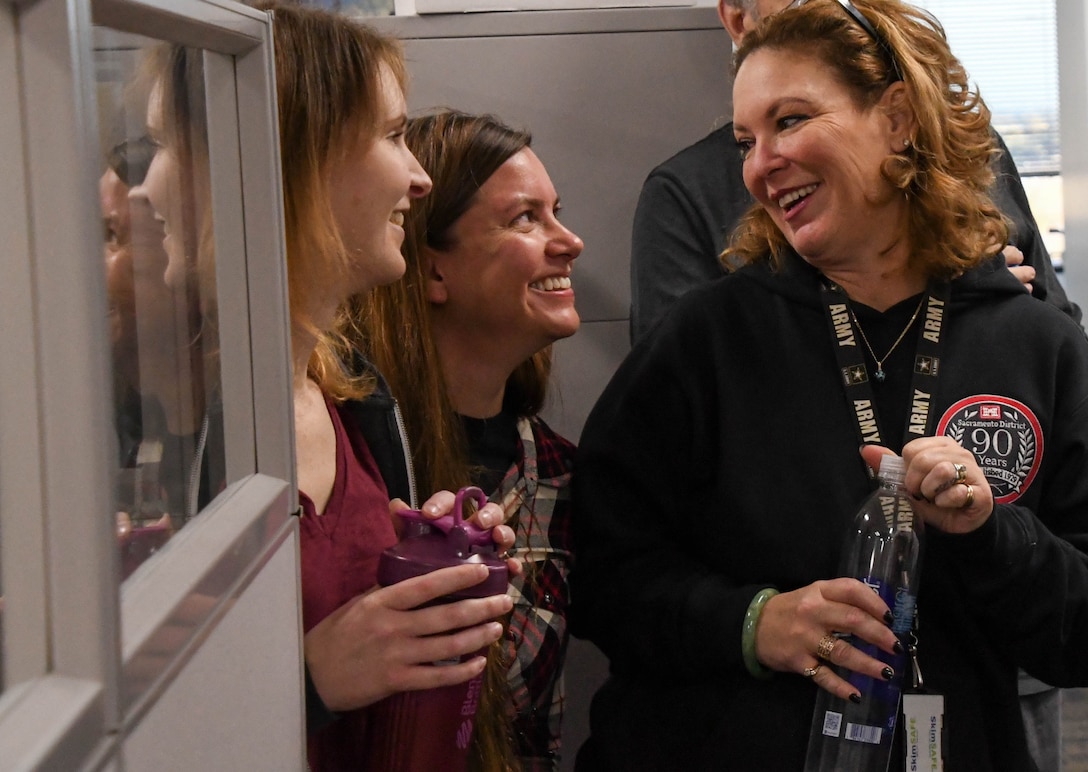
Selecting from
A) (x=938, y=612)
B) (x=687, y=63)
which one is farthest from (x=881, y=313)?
(x=687, y=63)

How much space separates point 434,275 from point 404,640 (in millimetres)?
Answer: 906

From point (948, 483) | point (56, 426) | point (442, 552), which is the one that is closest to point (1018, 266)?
point (948, 483)

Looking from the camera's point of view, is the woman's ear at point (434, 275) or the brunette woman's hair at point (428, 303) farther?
the woman's ear at point (434, 275)

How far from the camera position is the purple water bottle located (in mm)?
1086

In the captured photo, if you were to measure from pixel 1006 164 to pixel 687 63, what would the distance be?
2.18ft

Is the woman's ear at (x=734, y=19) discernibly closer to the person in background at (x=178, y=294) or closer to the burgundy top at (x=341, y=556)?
the burgundy top at (x=341, y=556)

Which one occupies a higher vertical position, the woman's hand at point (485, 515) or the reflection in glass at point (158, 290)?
the reflection in glass at point (158, 290)

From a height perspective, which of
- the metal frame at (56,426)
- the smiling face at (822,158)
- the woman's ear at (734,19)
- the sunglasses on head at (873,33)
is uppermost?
the woman's ear at (734,19)

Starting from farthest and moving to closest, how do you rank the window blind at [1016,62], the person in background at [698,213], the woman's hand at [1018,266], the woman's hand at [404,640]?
1. the window blind at [1016,62]
2. the person in background at [698,213]
3. the woman's hand at [1018,266]
4. the woman's hand at [404,640]

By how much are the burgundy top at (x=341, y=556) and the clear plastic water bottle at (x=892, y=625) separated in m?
0.60

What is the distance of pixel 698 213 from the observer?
206 centimetres

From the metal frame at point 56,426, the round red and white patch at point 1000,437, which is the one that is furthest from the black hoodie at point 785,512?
the metal frame at point 56,426

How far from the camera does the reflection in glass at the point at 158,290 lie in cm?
62

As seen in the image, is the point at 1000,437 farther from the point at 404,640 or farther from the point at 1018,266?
the point at 404,640
